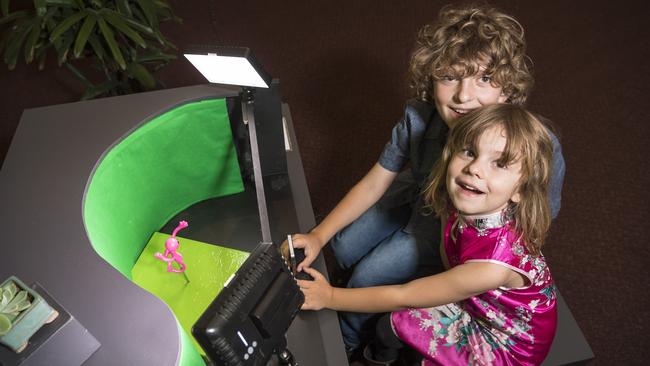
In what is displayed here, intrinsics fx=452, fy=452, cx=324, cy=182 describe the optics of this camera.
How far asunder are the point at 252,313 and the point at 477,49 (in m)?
0.70

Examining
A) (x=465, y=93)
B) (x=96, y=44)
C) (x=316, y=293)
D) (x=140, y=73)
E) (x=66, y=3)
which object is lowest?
(x=316, y=293)

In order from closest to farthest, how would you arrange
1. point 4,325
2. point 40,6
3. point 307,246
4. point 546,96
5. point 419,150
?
point 4,325, point 307,246, point 419,150, point 40,6, point 546,96

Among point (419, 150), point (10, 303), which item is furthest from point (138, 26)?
point (10, 303)

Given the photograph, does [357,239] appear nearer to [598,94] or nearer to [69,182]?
[69,182]

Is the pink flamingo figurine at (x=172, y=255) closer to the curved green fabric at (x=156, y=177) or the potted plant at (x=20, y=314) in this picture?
the curved green fabric at (x=156, y=177)

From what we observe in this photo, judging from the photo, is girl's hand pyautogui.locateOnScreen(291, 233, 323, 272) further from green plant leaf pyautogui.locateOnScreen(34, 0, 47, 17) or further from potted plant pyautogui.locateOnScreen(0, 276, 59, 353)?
green plant leaf pyautogui.locateOnScreen(34, 0, 47, 17)

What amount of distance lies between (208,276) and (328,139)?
4.10 ft

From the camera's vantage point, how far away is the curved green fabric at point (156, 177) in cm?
88

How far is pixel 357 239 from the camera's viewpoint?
1295 millimetres

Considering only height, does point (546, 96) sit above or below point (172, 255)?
below

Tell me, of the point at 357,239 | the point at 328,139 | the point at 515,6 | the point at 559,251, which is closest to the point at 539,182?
the point at 357,239

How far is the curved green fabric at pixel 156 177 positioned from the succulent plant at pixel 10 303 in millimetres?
196

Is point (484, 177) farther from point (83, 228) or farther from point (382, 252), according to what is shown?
point (83, 228)

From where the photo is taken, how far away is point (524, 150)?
2.62 ft
